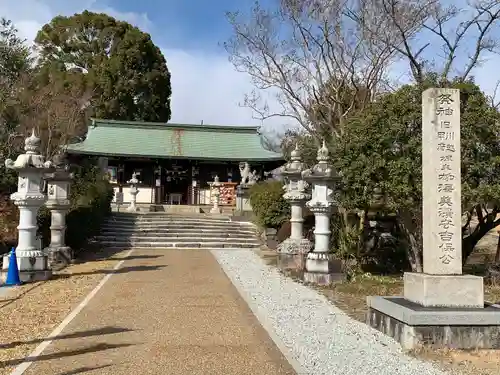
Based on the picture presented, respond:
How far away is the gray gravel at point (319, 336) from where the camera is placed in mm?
5527

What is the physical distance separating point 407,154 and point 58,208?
9791 mm

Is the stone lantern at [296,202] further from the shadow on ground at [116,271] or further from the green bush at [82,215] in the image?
the green bush at [82,215]

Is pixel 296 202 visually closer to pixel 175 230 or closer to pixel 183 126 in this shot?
pixel 175 230

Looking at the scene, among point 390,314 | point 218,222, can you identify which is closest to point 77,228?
point 218,222

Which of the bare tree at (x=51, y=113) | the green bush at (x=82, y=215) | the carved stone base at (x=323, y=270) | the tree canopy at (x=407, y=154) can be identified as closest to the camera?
the tree canopy at (x=407, y=154)

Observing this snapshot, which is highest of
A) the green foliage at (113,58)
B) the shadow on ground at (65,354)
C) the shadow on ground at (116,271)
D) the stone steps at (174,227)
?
the green foliage at (113,58)

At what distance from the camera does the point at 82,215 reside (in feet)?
56.4

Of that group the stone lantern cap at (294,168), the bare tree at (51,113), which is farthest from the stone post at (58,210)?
the bare tree at (51,113)

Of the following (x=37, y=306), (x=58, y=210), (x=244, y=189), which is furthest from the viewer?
(x=244, y=189)

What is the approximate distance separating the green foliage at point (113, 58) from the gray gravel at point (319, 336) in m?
36.5

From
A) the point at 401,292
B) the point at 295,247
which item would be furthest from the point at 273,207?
the point at 401,292

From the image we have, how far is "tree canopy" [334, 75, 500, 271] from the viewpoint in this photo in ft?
35.0

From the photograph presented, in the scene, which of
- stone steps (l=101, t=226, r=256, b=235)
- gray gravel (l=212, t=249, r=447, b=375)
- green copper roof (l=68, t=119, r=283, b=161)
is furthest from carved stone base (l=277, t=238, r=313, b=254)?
green copper roof (l=68, t=119, r=283, b=161)

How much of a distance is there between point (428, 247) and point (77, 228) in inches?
495
